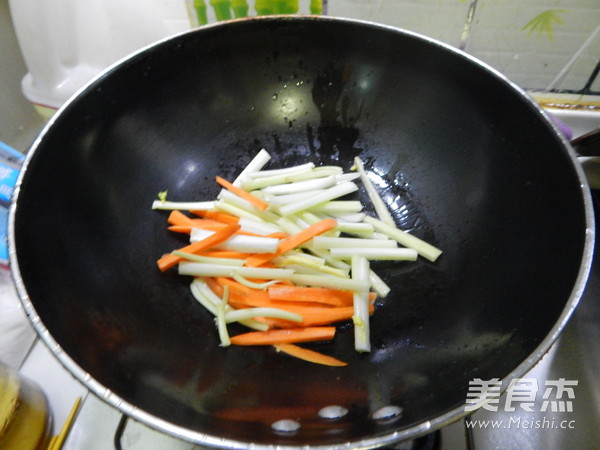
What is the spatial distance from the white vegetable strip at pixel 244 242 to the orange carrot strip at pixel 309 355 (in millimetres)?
192

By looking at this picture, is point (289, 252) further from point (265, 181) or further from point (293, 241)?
point (265, 181)

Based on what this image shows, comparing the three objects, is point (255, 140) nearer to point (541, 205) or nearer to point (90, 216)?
point (90, 216)

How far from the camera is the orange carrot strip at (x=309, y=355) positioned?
0.75m

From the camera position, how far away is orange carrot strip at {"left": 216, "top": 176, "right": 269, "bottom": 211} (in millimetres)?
911

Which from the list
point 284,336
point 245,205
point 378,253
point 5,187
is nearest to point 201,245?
point 245,205

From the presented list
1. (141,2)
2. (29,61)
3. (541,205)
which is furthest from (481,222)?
(29,61)

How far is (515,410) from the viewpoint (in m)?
0.75

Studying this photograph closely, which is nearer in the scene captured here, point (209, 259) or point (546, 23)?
point (209, 259)

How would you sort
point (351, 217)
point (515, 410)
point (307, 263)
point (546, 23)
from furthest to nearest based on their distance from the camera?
1. point (546, 23)
2. point (351, 217)
3. point (307, 263)
4. point (515, 410)

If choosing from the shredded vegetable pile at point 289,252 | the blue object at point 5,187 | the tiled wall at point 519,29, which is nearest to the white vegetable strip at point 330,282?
the shredded vegetable pile at point 289,252

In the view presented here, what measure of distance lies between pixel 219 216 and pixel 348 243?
0.92ft

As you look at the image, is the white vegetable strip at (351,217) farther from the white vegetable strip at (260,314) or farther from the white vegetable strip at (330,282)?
the white vegetable strip at (260,314)

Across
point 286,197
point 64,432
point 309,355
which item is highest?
point 286,197

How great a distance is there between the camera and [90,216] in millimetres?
771
